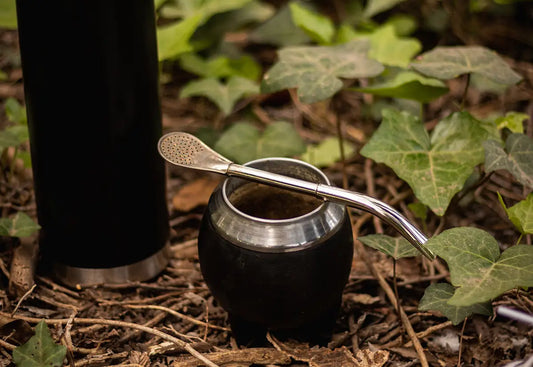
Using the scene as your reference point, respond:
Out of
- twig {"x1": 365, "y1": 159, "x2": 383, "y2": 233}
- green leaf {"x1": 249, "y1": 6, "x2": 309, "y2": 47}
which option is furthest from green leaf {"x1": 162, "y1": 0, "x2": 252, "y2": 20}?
twig {"x1": 365, "y1": 159, "x2": 383, "y2": 233}

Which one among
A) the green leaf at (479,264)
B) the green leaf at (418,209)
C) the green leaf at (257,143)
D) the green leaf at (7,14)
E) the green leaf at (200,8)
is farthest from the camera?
the green leaf at (200,8)

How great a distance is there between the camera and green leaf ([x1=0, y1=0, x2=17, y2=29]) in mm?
1726

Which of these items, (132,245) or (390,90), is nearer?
(132,245)

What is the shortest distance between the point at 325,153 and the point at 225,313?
0.62m

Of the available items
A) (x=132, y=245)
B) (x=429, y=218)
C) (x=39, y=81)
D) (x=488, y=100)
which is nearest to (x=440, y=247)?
(x=429, y=218)

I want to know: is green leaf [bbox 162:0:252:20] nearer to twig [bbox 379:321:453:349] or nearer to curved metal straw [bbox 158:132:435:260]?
curved metal straw [bbox 158:132:435:260]

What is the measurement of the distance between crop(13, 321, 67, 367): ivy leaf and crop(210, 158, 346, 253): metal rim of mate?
0.34 metres

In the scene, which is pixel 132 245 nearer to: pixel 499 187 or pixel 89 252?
pixel 89 252

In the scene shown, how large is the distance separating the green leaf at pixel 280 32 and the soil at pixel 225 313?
579 mm

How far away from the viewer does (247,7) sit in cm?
211

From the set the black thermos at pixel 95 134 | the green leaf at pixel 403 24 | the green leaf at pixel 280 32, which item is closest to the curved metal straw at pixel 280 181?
the black thermos at pixel 95 134

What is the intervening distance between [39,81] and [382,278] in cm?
83

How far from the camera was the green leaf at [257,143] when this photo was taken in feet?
4.95

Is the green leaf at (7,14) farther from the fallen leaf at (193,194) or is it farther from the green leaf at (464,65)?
the green leaf at (464,65)
